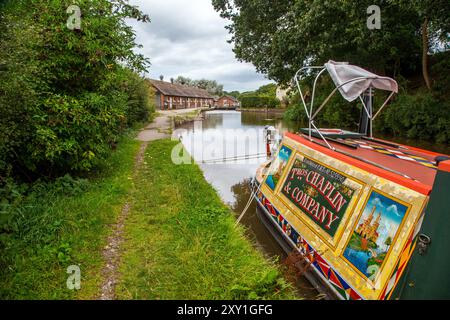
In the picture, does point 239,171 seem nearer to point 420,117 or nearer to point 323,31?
point 323,31

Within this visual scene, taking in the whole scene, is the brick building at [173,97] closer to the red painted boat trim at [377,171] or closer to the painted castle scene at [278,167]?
the painted castle scene at [278,167]

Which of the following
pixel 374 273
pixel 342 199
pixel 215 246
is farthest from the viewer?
pixel 215 246

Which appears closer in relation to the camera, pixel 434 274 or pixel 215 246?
pixel 434 274

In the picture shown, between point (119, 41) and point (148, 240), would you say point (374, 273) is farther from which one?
point (119, 41)

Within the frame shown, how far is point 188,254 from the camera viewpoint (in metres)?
3.97

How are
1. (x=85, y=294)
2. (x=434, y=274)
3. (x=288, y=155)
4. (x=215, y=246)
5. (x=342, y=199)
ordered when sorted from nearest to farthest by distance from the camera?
(x=434, y=274) → (x=85, y=294) → (x=342, y=199) → (x=215, y=246) → (x=288, y=155)

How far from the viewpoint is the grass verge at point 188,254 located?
3291 millimetres

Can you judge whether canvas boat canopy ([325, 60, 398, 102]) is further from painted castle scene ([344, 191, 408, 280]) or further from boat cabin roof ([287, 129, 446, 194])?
painted castle scene ([344, 191, 408, 280])

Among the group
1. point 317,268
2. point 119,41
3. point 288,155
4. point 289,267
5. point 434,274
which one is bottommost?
point 289,267

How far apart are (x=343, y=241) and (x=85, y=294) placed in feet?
10.4

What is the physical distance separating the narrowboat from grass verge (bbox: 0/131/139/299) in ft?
9.68

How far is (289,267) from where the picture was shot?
4.06m

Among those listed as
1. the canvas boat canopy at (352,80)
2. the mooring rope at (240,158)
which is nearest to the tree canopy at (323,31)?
the mooring rope at (240,158)
